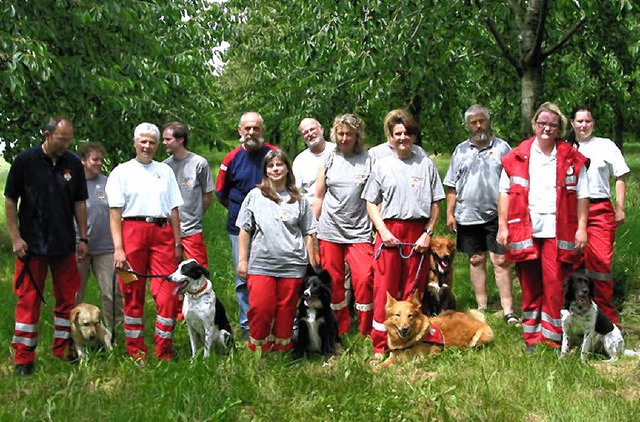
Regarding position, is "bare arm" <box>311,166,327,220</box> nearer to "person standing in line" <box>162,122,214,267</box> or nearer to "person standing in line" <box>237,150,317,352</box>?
"person standing in line" <box>237,150,317,352</box>

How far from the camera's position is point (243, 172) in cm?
697

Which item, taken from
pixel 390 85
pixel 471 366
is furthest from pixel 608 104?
pixel 471 366

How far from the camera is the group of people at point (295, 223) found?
593cm

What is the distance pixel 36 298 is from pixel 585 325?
181 inches

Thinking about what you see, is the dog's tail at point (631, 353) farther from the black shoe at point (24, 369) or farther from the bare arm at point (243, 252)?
the black shoe at point (24, 369)

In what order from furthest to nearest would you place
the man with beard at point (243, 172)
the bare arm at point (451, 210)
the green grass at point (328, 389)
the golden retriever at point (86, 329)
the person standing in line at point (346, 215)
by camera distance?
the bare arm at point (451, 210) → the man with beard at point (243, 172) → the person standing in line at point (346, 215) → the golden retriever at point (86, 329) → the green grass at point (328, 389)

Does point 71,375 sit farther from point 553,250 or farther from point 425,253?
point 553,250

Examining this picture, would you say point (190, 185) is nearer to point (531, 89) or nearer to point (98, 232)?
point (98, 232)

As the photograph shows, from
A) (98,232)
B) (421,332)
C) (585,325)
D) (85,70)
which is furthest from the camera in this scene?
(85,70)

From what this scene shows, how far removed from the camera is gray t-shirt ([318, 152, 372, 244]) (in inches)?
266

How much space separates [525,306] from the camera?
634cm

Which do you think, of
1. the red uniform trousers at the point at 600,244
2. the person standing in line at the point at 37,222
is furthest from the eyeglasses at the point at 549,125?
the person standing in line at the point at 37,222

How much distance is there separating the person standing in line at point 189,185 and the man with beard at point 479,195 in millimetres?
2588

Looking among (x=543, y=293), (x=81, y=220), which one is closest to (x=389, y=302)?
(x=543, y=293)
